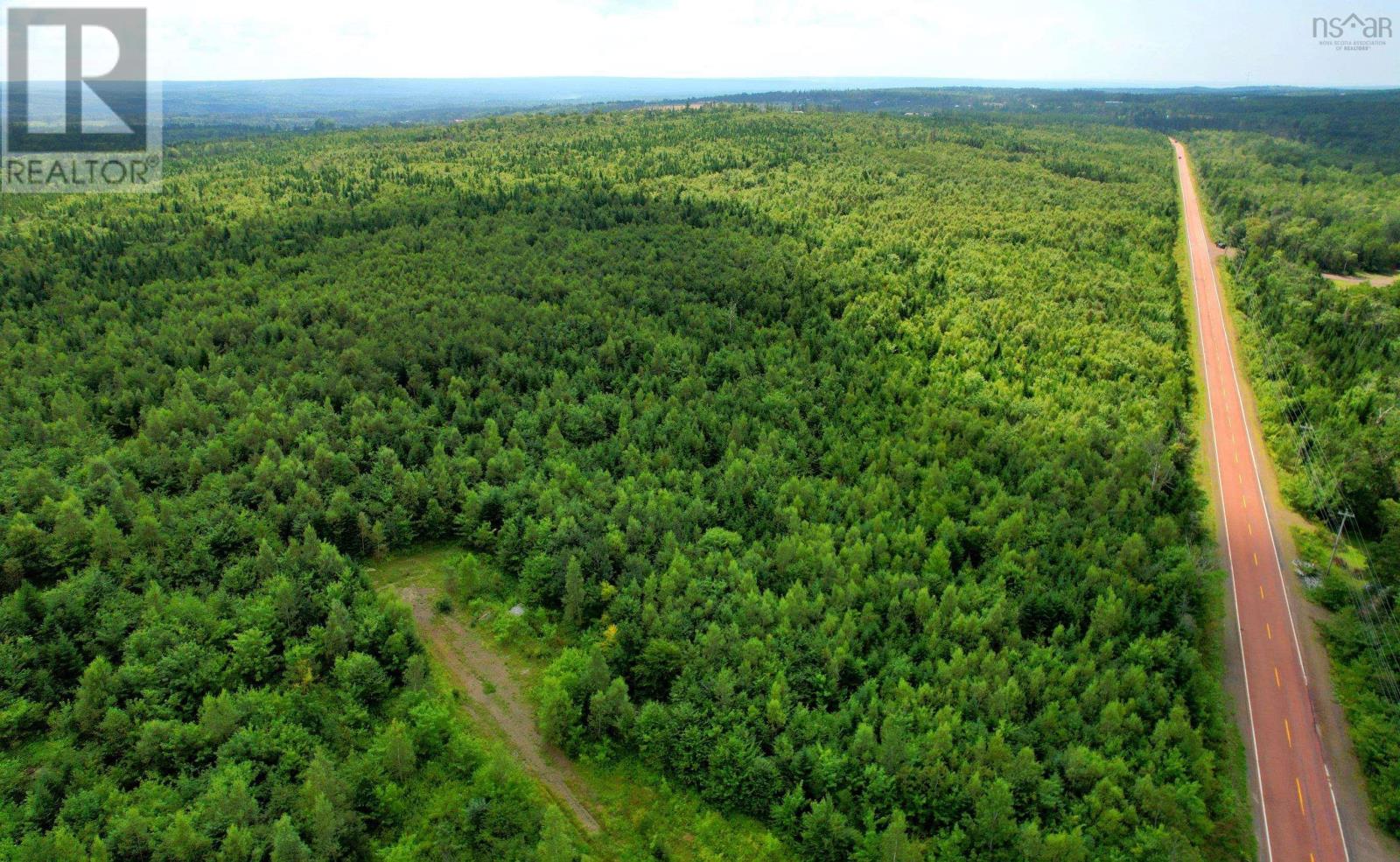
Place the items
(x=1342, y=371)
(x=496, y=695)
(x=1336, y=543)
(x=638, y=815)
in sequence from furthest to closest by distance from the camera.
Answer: (x=1342, y=371) < (x=1336, y=543) < (x=496, y=695) < (x=638, y=815)

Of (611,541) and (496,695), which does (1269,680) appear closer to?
(611,541)

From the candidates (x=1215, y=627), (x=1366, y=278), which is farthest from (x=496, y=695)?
(x=1366, y=278)

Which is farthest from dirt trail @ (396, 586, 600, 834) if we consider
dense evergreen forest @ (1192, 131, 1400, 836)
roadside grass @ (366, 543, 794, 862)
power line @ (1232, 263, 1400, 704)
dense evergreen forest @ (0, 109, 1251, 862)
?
power line @ (1232, 263, 1400, 704)

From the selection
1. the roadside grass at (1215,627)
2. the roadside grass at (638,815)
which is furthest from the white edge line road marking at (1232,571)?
the roadside grass at (638,815)

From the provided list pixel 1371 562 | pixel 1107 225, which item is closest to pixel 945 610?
pixel 1371 562

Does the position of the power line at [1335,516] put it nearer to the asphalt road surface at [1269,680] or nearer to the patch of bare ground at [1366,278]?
the asphalt road surface at [1269,680]

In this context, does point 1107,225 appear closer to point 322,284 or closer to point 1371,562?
point 1371,562

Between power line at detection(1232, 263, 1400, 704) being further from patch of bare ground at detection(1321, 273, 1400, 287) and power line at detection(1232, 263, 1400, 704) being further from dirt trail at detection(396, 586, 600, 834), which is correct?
dirt trail at detection(396, 586, 600, 834)
